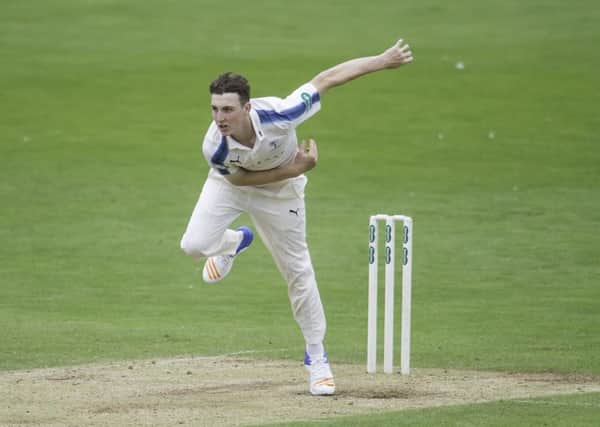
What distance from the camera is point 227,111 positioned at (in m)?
9.12

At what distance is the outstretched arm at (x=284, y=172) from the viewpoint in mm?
9422

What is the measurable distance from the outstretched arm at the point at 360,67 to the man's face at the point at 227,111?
26.0 inches

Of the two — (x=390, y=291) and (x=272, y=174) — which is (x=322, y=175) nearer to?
(x=390, y=291)

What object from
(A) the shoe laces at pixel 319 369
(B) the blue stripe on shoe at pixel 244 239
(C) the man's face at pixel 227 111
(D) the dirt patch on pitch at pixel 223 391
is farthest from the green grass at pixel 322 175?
(C) the man's face at pixel 227 111

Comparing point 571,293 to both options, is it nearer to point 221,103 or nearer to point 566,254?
point 566,254

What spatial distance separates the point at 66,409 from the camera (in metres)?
9.09

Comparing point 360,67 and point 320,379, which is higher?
point 360,67

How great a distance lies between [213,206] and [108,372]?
1.96 m

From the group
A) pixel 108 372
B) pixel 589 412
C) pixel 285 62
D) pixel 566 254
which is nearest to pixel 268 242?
pixel 108 372

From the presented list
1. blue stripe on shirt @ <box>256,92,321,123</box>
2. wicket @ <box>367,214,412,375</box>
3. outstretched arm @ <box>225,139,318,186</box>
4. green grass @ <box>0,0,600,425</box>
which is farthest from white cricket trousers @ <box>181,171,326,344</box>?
green grass @ <box>0,0,600,425</box>

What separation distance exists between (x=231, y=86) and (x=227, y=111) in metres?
0.18

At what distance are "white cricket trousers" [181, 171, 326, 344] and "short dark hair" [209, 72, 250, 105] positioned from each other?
0.80 meters

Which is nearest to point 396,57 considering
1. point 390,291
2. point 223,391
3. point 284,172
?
point 284,172

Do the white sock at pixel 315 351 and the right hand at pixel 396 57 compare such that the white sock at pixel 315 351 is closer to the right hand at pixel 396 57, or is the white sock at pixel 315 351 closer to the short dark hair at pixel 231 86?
the short dark hair at pixel 231 86
